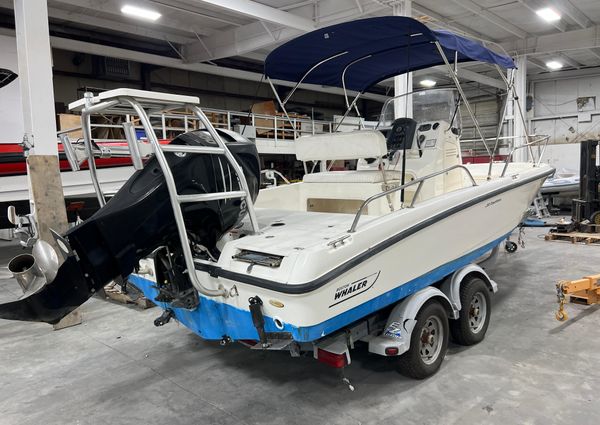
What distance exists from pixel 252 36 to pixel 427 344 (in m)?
8.62

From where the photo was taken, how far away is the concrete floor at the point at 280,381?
239 cm

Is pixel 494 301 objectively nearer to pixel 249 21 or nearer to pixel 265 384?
pixel 265 384

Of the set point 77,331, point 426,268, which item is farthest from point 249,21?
point 426,268

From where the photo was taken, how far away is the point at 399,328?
8.31 ft

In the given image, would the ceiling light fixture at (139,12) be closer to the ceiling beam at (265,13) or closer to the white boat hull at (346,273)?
the ceiling beam at (265,13)

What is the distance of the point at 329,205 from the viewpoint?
13.0 ft

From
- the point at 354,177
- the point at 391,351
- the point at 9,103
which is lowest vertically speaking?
the point at 391,351

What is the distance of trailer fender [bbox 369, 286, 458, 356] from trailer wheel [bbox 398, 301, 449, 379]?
0.09 meters

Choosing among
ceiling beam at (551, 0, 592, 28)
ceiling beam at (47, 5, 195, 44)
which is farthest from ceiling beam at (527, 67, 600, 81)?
ceiling beam at (47, 5, 195, 44)

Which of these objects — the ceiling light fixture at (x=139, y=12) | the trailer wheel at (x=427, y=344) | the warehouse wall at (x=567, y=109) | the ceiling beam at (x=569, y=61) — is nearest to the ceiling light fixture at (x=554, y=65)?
the ceiling beam at (x=569, y=61)

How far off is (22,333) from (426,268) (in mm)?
3607

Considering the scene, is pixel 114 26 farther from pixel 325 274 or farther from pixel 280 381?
pixel 325 274

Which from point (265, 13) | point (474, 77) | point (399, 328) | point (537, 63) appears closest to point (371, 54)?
point (399, 328)

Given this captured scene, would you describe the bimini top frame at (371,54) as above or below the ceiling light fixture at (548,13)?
below
